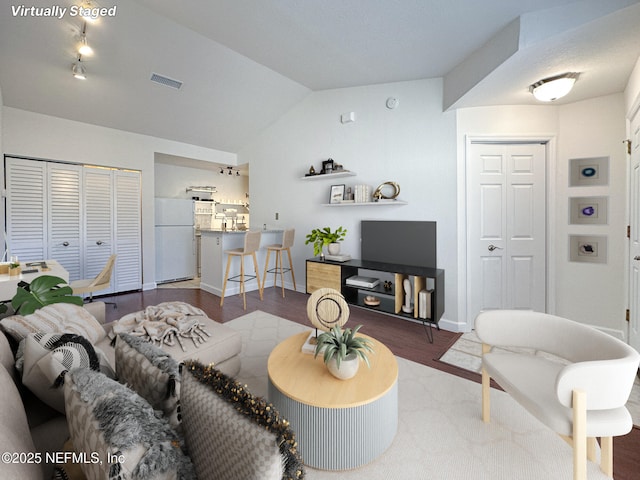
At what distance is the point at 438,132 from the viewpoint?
131 inches

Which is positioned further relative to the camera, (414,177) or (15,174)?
(15,174)

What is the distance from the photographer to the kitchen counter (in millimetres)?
4504

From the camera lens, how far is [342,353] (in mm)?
1454

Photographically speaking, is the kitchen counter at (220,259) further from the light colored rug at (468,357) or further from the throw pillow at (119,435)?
the throw pillow at (119,435)

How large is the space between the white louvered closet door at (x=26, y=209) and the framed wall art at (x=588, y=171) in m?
6.72

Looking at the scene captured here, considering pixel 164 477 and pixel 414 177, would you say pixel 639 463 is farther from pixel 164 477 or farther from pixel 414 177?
pixel 414 177

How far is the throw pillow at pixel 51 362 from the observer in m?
1.07

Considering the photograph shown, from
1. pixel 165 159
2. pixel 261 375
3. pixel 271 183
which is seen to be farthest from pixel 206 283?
pixel 261 375

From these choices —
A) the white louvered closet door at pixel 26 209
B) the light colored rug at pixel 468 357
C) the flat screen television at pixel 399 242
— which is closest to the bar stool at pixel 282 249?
the flat screen television at pixel 399 242

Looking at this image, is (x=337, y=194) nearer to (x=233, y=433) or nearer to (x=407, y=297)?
(x=407, y=297)

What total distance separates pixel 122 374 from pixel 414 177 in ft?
Result: 11.1

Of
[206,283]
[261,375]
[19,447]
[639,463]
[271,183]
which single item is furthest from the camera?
[271,183]

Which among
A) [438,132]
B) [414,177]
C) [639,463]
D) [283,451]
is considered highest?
[438,132]

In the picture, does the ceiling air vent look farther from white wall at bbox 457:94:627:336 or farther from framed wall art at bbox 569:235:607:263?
framed wall art at bbox 569:235:607:263
